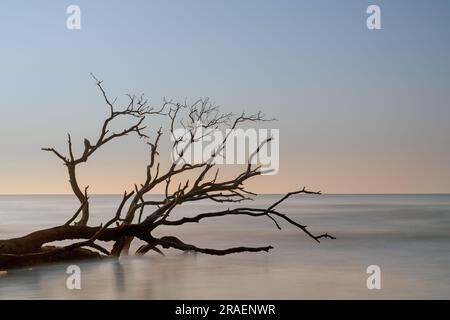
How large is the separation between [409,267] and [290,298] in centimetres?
487

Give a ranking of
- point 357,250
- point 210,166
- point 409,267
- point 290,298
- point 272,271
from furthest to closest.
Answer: point 357,250 → point 409,267 → point 272,271 → point 210,166 → point 290,298

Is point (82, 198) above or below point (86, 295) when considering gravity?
above

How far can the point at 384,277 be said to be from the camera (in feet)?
40.6

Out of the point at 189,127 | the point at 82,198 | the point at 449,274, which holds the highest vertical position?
the point at 189,127

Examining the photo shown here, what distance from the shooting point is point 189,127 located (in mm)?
11992

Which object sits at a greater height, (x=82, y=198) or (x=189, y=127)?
(x=189, y=127)
